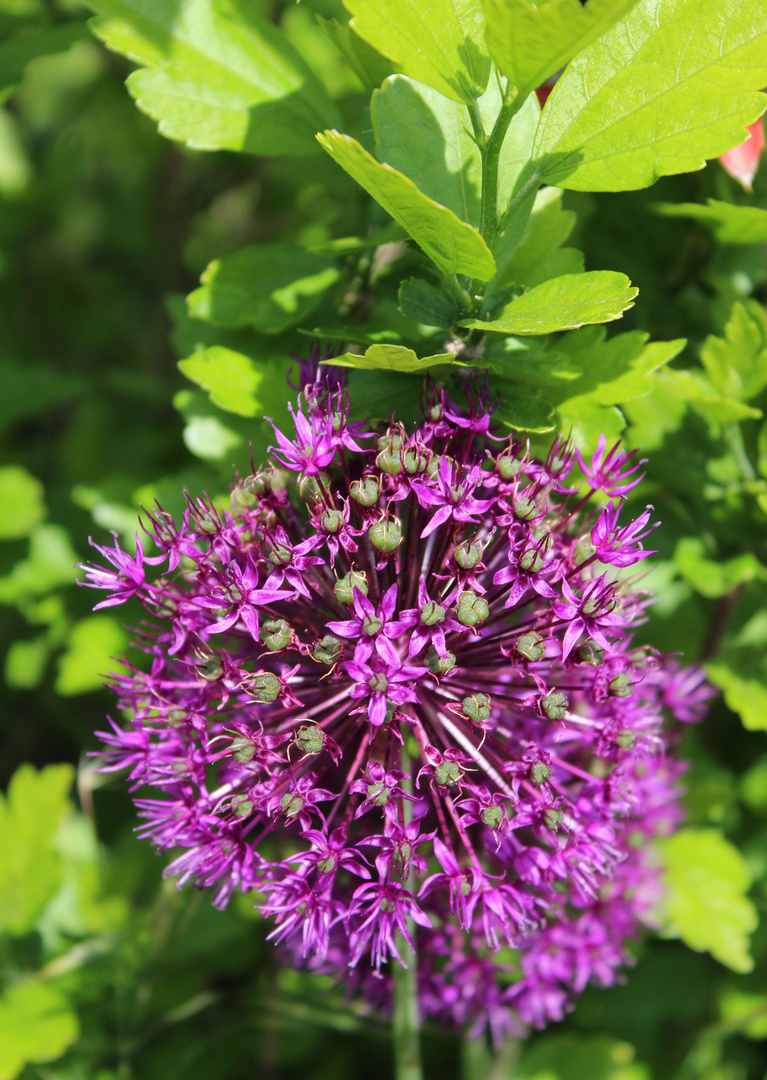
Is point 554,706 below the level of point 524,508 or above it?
below

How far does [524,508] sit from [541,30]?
0.63m

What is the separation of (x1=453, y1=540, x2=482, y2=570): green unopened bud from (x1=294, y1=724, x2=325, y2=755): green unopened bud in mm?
324

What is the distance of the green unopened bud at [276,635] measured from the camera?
1339 mm

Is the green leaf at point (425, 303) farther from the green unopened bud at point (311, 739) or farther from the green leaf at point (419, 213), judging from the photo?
the green unopened bud at point (311, 739)

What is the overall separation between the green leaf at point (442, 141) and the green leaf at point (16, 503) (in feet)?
3.98

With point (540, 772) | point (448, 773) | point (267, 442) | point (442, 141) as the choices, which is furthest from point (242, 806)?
point (442, 141)

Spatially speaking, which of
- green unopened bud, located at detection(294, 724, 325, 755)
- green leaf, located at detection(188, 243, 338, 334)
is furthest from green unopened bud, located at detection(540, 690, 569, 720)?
green leaf, located at detection(188, 243, 338, 334)

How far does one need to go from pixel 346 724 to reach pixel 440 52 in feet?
3.14

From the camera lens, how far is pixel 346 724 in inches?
56.7

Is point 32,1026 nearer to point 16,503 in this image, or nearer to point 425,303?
point 16,503

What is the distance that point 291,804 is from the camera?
132 cm

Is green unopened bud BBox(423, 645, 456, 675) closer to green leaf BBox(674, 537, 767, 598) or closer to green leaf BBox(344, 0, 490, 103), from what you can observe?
green leaf BBox(674, 537, 767, 598)

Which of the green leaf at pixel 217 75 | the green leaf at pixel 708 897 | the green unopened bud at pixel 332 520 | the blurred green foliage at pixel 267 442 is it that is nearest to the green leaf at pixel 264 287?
the blurred green foliage at pixel 267 442

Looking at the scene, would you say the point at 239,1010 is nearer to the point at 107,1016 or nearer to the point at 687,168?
the point at 107,1016
